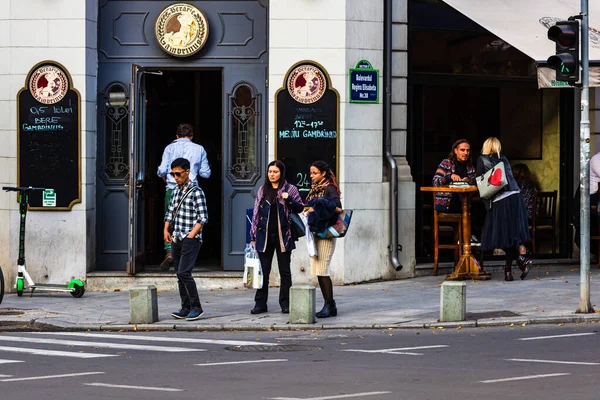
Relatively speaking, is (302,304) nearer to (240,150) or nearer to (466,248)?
(466,248)

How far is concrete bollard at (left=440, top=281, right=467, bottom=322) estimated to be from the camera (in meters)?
12.9

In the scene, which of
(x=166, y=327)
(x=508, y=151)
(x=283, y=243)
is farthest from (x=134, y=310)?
(x=508, y=151)

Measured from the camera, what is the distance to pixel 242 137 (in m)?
17.1

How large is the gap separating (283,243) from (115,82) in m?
4.37

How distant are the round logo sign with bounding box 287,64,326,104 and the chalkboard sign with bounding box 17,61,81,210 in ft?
9.28

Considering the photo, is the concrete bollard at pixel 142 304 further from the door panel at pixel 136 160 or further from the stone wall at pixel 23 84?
the stone wall at pixel 23 84

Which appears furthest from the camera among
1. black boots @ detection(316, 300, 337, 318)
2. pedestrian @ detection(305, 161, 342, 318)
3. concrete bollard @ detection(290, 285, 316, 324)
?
black boots @ detection(316, 300, 337, 318)

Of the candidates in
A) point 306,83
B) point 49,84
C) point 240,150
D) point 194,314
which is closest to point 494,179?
point 306,83

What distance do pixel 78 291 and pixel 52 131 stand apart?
2266 millimetres

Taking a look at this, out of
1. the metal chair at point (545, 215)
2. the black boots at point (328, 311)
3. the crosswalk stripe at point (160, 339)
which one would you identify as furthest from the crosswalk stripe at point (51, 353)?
the metal chair at point (545, 215)

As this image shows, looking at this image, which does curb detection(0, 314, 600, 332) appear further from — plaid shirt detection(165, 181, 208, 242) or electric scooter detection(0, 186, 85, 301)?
electric scooter detection(0, 186, 85, 301)

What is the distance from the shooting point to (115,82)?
1708cm

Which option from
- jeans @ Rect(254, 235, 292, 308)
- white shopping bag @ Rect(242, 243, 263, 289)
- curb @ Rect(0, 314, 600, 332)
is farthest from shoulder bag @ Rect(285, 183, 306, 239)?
curb @ Rect(0, 314, 600, 332)

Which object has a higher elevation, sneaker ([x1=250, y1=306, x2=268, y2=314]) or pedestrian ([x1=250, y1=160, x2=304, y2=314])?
pedestrian ([x1=250, y1=160, x2=304, y2=314])
